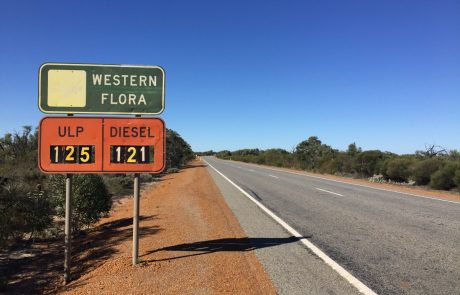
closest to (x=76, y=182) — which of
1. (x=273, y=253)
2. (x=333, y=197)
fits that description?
(x=273, y=253)

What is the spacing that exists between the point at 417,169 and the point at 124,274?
25.3m

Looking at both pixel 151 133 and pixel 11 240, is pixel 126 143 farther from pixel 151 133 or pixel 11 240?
pixel 11 240

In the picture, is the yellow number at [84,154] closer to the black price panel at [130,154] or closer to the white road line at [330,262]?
the black price panel at [130,154]

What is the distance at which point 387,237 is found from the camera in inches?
330

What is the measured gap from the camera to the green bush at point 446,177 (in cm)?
2333

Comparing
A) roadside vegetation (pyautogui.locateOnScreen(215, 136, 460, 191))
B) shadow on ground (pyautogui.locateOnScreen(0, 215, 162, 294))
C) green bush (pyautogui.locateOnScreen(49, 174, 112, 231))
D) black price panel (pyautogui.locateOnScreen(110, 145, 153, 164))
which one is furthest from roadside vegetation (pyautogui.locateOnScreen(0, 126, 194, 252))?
roadside vegetation (pyautogui.locateOnScreen(215, 136, 460, 191))

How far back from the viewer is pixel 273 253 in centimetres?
705

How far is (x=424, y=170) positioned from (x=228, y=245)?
2276 centimetres

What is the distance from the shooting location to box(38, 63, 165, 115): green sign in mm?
6258

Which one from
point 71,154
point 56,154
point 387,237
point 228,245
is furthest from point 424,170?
point 56,154

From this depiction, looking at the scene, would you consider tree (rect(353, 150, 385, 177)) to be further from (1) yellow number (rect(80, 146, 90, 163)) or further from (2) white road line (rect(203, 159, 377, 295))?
(1) yellow number (rect(80, 146, 90, 163))

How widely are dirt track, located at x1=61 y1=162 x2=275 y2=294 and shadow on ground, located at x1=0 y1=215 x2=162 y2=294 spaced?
4cm

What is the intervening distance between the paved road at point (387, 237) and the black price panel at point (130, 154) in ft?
11.3

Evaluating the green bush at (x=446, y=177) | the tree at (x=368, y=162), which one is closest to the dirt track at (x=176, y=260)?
the green bush at (x=446, y=177)
